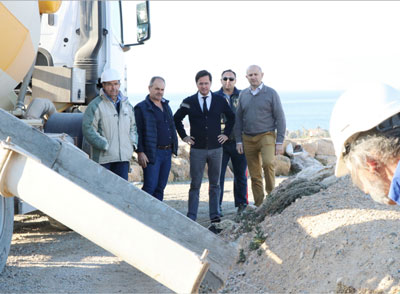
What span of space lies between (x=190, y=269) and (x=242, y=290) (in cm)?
222

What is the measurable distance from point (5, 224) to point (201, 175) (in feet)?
8.59

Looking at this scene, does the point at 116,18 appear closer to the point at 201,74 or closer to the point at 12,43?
the point at 201,74

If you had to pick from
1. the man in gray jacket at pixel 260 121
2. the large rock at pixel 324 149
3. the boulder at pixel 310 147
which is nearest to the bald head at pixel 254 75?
the man in gray jacket at pixel 260 121

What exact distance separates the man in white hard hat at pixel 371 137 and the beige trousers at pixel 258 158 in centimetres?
454

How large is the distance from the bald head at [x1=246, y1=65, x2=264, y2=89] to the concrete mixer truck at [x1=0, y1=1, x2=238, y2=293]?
1.79 meters

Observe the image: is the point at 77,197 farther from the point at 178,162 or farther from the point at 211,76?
the point at 178,162

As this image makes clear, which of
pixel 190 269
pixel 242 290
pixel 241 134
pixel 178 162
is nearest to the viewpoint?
pixel 190 269

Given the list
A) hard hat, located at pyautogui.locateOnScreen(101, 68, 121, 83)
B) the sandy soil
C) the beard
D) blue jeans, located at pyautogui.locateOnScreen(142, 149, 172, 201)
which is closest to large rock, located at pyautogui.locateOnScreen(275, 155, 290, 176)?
blue jeans, located at pyautogui.locateOnScreen(142, 149, 172, 201)

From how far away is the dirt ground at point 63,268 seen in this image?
497 cm

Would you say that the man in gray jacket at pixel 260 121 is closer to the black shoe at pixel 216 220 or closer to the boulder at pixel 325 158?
the black shoe at pixel 216 220

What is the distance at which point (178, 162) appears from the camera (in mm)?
12359

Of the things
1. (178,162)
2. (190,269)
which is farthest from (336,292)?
(178,162)

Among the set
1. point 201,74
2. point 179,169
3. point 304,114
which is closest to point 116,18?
point 201,74

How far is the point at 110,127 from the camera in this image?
6328 mm
